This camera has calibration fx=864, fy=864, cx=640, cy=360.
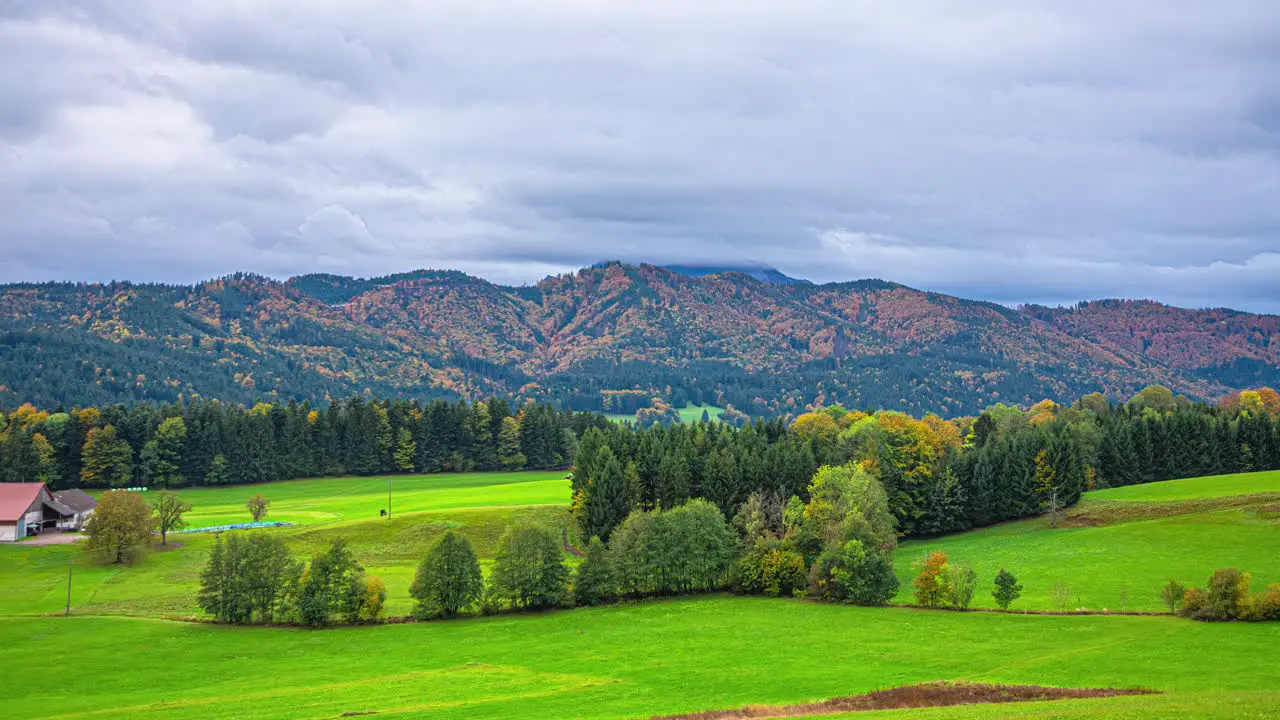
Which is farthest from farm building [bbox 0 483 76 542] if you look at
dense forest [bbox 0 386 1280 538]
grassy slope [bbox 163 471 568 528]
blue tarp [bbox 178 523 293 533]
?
dense forest [bbox 0 386 1280 538]

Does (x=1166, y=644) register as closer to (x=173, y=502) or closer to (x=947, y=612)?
(x=947, y=612)

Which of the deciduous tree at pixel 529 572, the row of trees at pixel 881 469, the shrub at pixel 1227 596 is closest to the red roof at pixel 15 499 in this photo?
the row of trees at pixel 881 469

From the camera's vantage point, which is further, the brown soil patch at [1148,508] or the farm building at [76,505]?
the farm building at [76,505]

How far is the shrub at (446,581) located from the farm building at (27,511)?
5888 cm

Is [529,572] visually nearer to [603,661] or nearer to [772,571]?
[603,661]

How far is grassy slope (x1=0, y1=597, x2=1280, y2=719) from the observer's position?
136 feet

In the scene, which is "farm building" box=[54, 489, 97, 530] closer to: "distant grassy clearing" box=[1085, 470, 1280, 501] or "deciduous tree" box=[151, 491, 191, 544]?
"deciduous tree" box=[151, 491, 191, 544]

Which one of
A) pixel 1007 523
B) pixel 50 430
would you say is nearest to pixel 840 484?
pixel 1007 523

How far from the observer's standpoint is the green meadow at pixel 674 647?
41125mm

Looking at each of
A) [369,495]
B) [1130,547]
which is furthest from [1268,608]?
[369,495]

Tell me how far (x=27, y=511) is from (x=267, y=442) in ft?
158

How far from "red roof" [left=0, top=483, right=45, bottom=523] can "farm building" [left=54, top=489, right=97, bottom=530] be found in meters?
5.35

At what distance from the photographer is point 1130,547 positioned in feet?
251

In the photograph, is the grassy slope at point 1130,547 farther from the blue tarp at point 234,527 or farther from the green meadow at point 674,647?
the blue tarp at point 234,527
